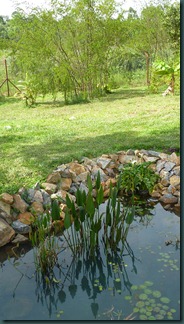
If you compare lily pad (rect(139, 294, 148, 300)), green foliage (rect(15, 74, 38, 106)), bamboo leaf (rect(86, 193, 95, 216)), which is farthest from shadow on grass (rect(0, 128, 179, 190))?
green foliage (rect(15, 74, 38, 106))

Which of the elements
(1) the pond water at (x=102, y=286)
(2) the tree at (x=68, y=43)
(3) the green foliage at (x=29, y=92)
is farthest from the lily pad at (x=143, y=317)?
(2) the tree at (x=68, y=43)

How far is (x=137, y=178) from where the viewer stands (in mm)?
4359

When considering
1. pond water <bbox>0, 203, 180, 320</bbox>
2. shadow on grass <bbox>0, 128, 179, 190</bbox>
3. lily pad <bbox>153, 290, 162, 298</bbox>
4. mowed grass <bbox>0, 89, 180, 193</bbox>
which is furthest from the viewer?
mowed grass <bbox>0, 89, 180, 193</bbox>

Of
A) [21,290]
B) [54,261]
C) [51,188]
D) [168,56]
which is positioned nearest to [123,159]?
[51,188]

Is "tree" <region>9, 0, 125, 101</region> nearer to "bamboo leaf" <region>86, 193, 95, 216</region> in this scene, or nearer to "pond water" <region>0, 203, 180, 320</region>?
"pond water" <region>0, 203, 180, 320</region>

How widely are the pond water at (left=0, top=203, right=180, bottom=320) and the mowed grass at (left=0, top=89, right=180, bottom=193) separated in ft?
4.06

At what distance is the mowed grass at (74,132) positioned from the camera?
468 cm

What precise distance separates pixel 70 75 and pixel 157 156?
661 cm

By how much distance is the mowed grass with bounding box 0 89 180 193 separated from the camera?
4.68 meters

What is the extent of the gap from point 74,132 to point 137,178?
94.9 inches

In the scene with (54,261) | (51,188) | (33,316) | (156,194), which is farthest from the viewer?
(156,194)

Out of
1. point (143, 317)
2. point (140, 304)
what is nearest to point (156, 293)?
point (140, 304)

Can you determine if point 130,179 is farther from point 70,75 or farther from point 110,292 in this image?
point 70,75

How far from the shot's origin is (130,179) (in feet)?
14.5
